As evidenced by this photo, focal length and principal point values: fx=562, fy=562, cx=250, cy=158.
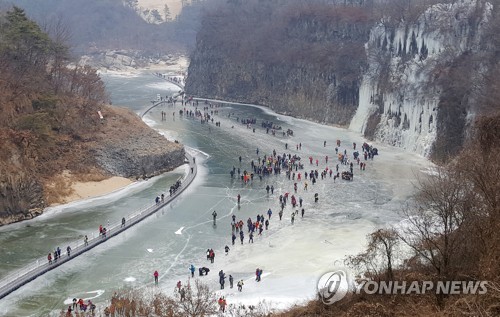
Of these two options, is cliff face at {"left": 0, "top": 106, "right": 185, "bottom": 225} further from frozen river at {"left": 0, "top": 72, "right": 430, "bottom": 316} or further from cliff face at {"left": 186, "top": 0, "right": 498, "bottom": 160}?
cliff face at {"left": 186, "top": 0, "right": 498, "bottom": 160}

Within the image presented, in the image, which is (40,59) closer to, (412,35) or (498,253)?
(412,35)

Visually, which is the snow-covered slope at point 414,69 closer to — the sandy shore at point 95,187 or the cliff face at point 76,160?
the cliff face at point 76,160

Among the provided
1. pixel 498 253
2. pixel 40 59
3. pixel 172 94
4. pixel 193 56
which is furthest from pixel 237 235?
pixel 193 56

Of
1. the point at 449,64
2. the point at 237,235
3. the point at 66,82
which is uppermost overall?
the point at 449,64

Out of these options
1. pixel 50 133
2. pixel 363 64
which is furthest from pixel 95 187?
pixel 363 64

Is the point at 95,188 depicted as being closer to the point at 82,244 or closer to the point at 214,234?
the point at 82,244

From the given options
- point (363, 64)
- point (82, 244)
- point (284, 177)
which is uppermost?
point (363, 64)

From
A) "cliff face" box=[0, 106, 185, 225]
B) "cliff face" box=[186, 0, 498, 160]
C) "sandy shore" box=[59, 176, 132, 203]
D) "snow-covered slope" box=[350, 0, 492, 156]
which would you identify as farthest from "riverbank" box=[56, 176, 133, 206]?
"snow-covered slope" box=[350, 0, 492, 156]
